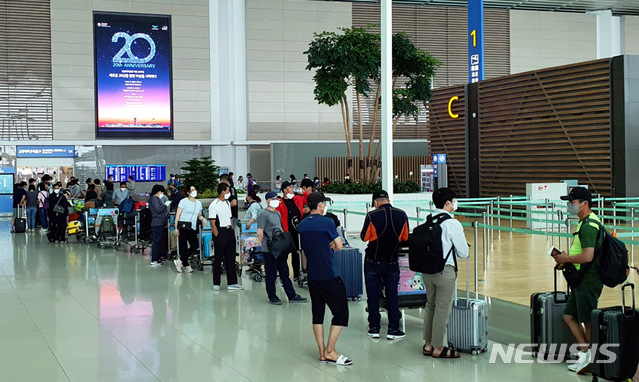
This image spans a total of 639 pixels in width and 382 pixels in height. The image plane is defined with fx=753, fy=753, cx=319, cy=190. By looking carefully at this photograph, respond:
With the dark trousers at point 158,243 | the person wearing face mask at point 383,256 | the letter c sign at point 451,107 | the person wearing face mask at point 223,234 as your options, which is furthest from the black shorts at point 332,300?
the letter c sign at point 451,107

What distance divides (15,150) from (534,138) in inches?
841

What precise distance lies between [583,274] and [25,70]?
101 ft

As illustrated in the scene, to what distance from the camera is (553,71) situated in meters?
22.3

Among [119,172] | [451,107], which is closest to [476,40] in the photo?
[451,107]

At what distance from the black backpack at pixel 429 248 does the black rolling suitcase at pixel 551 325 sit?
853 mm

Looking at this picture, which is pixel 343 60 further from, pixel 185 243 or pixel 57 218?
pixel 185 243

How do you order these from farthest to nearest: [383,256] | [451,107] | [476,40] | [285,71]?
[285,71]
[451,107]
[476,40]
[383,256]

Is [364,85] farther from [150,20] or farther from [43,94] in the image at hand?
[43,94]

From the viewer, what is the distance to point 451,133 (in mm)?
26984

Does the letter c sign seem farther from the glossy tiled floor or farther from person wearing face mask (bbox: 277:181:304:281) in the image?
person wearing face mask (bbox: 277:181:304:281)

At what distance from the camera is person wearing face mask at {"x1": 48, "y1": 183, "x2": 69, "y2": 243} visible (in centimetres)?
1900

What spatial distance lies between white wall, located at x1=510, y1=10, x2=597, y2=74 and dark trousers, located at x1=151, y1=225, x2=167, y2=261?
→ 2766 cm

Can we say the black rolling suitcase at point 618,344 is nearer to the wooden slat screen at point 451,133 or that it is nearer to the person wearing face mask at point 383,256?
the person wearing face mask at point 383,256

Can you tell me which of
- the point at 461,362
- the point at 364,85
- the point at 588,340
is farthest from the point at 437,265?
the point at 364,85
